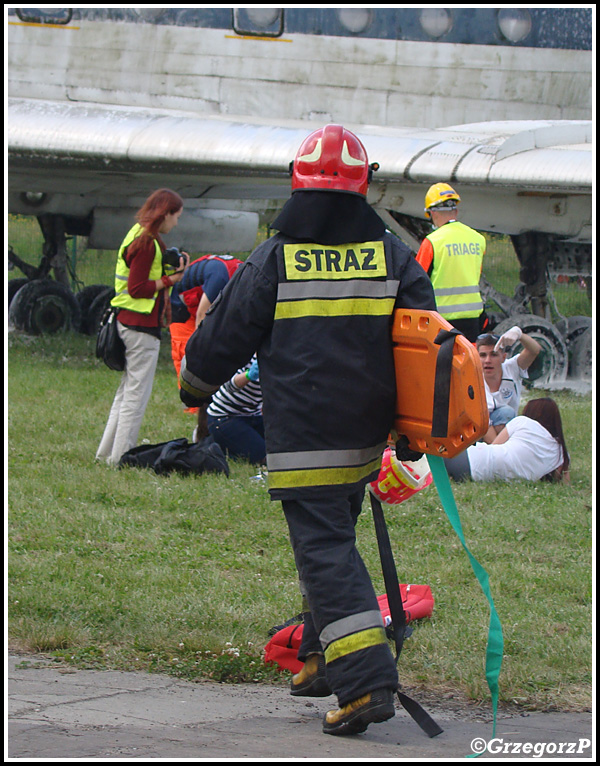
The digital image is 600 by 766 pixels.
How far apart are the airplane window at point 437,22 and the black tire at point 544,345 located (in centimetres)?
470

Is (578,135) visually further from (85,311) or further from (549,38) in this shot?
(85,311)

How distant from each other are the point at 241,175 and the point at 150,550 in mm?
8220

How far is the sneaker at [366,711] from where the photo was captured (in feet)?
10.3

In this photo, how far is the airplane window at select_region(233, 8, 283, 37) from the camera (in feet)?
43.5

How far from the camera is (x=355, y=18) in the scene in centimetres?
1332

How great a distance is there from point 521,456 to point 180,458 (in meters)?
2.67

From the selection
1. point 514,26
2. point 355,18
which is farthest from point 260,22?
point 514,26

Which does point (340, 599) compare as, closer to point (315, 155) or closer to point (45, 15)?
point (315, 155)

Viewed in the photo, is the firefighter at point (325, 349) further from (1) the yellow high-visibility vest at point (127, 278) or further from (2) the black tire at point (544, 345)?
(2) the black tire at point (544, 345)

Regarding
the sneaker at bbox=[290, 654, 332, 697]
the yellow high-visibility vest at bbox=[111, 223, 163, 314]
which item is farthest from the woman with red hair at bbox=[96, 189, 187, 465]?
the sneaker at bbox=[290, 654, 332, 697]

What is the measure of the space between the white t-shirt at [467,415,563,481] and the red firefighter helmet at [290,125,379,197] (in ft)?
14.0

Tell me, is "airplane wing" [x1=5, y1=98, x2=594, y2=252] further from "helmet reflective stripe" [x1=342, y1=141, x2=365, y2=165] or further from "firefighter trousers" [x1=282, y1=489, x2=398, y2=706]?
"firefighter trousers" [x1=282, y1=489, x2=398, y2=706]

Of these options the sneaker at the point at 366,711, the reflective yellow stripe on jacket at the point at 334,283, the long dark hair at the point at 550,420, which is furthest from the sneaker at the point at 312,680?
the long dark hair at the point at 550,420

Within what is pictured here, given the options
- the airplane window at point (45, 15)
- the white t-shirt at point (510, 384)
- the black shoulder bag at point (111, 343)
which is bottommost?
the white t-shirt at point (510, 384)
